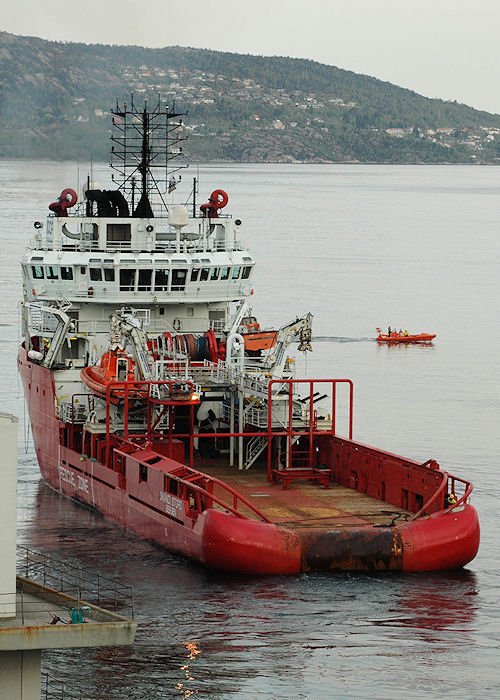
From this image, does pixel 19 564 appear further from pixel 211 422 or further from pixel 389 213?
pixel 389 213

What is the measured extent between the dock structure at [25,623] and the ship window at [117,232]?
22.3 m

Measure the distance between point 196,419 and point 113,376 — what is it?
2.49 meters

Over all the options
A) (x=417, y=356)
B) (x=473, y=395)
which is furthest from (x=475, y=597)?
(x=417, y=356)

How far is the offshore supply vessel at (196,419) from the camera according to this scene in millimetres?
31797

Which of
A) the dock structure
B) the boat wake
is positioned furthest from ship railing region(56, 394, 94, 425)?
the boat wake

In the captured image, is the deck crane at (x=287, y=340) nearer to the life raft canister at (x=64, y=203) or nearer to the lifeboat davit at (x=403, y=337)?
the life raft canister at (x=64, y=203)

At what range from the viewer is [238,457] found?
3844cm

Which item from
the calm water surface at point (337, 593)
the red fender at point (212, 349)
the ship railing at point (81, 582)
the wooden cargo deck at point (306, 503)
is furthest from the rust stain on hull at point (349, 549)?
the red fender at point (212, 349)

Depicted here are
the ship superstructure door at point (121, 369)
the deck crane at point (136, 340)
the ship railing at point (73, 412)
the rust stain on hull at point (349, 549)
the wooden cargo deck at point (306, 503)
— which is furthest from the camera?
the ship railing at point (73, 412)

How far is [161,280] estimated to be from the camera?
4100cm

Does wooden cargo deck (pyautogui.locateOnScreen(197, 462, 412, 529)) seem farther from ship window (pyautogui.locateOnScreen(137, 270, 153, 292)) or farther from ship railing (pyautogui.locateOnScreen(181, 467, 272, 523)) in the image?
ship window (pyautogui.locateOnScreen(137, 270, 153, 292))

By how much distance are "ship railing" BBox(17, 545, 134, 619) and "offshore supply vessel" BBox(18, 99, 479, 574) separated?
2016mm

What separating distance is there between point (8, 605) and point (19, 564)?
13142 millimetres

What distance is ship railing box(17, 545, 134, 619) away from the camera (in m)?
30.0
